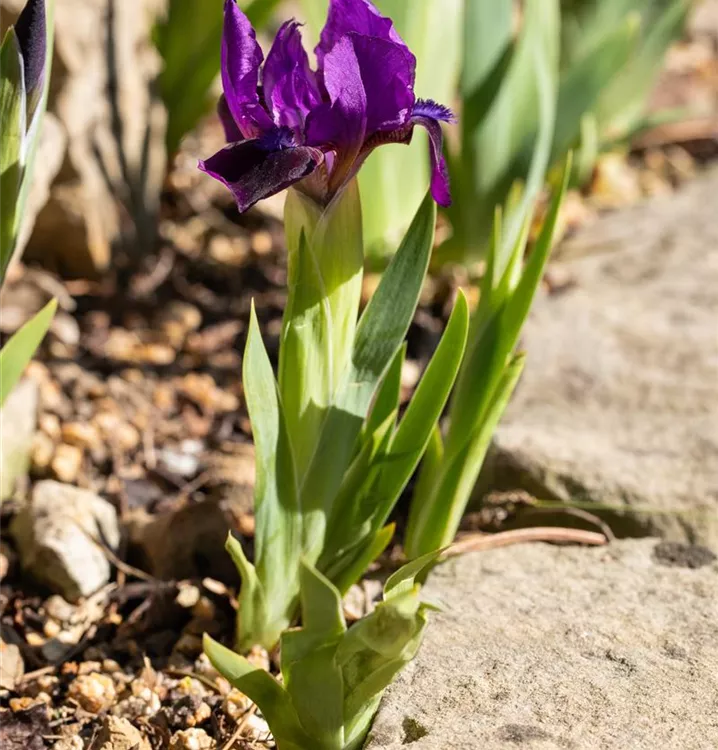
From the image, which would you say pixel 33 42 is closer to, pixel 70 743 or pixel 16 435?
pixel 16 435

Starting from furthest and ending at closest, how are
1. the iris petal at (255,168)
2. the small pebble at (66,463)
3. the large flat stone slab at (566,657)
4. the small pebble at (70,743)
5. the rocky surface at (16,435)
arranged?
1. the small pebble at (66,463)
2. the rocky surface at (16,435)
3. the small pebble at (70,743)
4. the large flat stone slab at (566,657)
5. the iris petal at (255,168)

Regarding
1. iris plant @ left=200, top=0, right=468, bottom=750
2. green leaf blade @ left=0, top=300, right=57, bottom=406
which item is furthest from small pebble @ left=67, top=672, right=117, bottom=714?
green leaf blade @ left=0, top=300, right=57, bottom=406

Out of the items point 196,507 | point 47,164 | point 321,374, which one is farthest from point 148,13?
point 321,374

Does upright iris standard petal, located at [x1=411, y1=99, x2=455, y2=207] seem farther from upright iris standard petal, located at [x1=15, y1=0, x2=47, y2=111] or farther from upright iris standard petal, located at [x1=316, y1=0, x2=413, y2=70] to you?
upright iris standard petal, located at [x1=15, y1=0, x2=47, y2=111]

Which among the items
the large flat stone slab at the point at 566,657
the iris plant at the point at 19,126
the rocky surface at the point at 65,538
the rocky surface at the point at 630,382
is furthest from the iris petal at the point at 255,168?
the rocky surface at the point at 630,382

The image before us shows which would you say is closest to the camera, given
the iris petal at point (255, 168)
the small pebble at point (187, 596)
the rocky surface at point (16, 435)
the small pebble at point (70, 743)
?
the iris petal at point (255, 168)

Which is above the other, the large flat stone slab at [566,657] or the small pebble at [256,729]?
the large flat stone slab at [566,657]

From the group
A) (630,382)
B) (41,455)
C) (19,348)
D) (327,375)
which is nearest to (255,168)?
(327,375)

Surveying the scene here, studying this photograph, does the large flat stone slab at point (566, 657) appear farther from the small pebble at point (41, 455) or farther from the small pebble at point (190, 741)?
the small pebble at point (41, 455)
